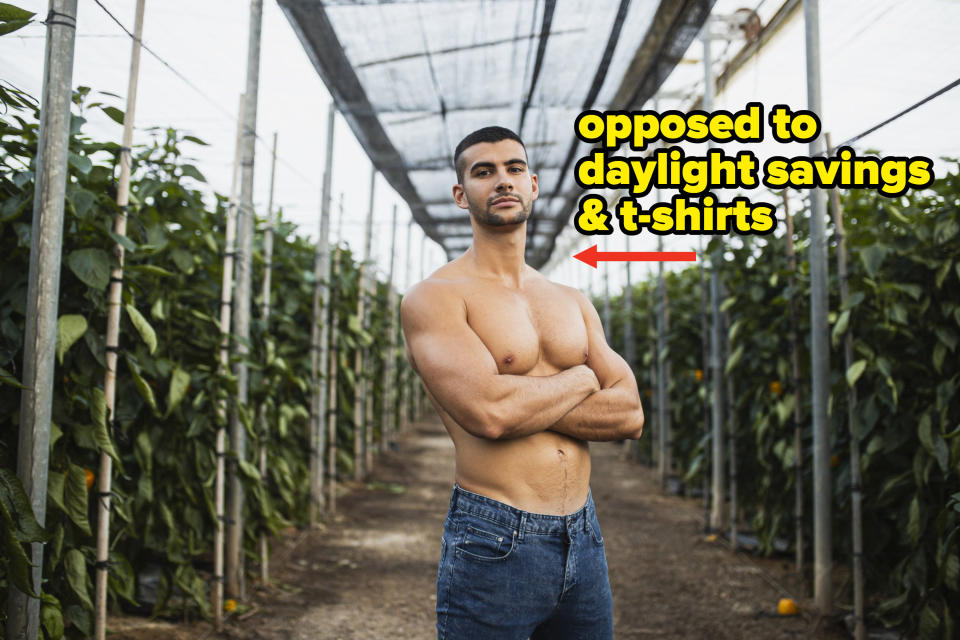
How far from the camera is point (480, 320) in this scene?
5.68 feet

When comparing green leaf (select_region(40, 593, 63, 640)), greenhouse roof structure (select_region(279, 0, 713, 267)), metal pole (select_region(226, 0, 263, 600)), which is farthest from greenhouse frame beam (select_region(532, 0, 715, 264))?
green leaf (select_region(40, 593, 63, 640))

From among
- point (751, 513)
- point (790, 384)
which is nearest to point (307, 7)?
point (790, 384)

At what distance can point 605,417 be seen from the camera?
175 centimetres

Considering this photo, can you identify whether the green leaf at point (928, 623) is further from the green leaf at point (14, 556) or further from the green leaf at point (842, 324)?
the green leaf at point (14, 556)

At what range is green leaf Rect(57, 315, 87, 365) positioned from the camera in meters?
2.21

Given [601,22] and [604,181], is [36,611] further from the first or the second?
[601,22]

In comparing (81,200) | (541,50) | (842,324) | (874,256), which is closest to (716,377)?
(842,324)

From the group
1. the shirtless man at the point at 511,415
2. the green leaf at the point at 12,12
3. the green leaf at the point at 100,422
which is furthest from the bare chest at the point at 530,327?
the green leaf at the point at 100,422

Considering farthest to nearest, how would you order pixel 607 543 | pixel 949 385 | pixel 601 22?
pixel 607 543 → pixel 601 22 → pixel 949 385

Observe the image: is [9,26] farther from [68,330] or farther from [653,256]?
[653,256]

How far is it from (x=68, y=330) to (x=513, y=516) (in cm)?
149

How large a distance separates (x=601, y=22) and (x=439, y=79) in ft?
3.99

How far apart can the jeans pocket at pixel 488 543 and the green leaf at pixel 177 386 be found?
5.49 ft

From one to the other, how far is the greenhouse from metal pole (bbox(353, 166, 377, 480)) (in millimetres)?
185
